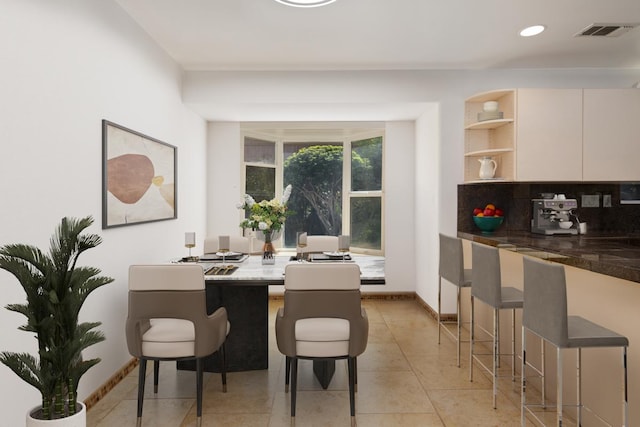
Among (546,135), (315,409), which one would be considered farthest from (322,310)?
(546,135)

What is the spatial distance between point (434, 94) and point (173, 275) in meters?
3.47

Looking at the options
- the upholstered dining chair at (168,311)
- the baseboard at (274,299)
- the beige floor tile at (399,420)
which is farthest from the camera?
the baseboard at (274,299)

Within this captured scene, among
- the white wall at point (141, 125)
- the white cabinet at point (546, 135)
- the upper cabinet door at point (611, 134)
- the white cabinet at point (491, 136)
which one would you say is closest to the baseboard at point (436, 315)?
the white wall at point (141, 125)

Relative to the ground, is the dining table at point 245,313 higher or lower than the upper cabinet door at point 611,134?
lower

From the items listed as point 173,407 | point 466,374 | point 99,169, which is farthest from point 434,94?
point 173,407

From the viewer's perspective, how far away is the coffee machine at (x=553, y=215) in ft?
14.1

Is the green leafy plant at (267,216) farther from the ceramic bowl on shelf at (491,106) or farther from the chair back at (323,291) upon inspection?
the ceramic bowl on shelf at (491,106)

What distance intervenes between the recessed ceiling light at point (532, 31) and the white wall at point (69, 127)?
10.6 feet

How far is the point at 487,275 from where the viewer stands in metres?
3.06

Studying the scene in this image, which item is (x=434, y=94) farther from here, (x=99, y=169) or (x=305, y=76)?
(x=99, y=169)

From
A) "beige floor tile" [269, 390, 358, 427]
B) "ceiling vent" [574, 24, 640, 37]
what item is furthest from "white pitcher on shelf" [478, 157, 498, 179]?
"beige floor tile" [269, 390, 358, 427]

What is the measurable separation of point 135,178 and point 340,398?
2313mm

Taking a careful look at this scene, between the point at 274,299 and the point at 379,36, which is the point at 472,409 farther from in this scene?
the point at 274,299

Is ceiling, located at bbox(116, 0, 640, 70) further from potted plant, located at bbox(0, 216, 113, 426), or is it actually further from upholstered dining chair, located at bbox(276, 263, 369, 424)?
potted plant, located at bbox(0, 216, 113, 426)
